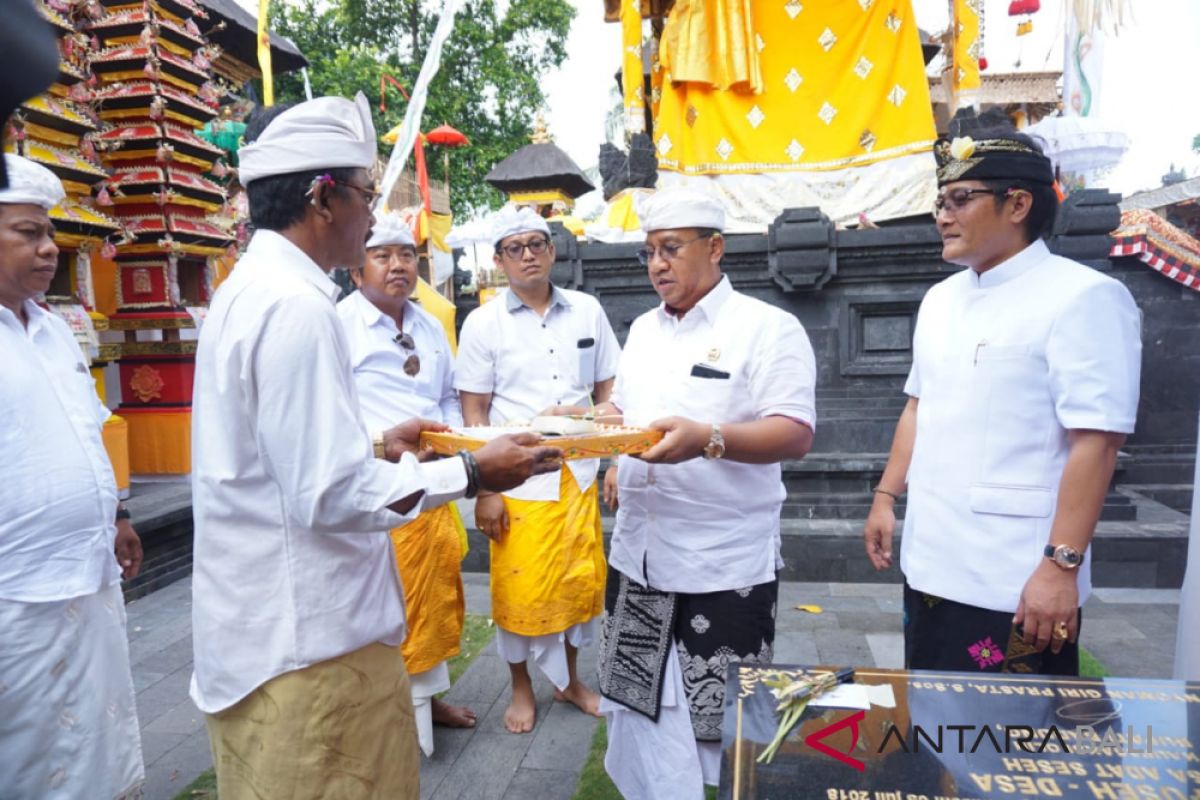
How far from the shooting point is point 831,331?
20.8 ft

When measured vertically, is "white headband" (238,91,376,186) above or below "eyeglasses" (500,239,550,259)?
above

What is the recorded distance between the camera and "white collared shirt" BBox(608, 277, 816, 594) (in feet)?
7.87

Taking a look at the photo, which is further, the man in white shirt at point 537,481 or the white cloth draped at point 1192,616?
the man in white shirt at point 537,481

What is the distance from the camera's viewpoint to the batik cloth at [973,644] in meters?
2.01

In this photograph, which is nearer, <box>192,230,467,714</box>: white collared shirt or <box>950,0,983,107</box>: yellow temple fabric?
<box>192,230,467,714</box>: white collared shirt

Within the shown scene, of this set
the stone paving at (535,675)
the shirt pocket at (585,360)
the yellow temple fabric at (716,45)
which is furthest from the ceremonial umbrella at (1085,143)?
the shirt pocket at (585,360)

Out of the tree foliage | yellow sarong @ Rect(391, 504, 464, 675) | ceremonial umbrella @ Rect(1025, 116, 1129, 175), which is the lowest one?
yellow sarong @ Rect(391, 504, 464, 675)

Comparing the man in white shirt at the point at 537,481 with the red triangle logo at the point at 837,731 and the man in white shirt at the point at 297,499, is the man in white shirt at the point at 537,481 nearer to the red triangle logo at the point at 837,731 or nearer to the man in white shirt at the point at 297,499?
the man in white shirt at the point at 297,499

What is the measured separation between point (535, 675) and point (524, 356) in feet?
5.44

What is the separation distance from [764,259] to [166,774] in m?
5.34

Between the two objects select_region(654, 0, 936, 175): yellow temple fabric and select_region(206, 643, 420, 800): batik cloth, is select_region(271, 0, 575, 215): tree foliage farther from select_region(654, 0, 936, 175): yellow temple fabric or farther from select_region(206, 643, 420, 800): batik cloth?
select_region(206, 643, 420, 800): batik cloth

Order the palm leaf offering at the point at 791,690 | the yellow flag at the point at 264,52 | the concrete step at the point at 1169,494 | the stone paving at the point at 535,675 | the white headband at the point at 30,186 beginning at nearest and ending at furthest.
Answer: the palm leaf offering at the point at 791,690 → the white headband at the point at 30,186 → the stone paving at the point at 535,675 → the yellow flag at the point at 264,52 → the concrete step at the point at 1169,494

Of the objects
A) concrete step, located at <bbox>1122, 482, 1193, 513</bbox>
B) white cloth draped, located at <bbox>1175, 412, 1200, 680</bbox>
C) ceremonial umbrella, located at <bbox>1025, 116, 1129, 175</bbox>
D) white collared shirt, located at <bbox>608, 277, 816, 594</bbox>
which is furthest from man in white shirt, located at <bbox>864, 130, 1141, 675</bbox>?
ceremonial umbrella, located at <bbox>1025, 116, 1129, 175</bbox>

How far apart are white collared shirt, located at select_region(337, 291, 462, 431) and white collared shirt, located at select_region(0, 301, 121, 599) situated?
1.11m
